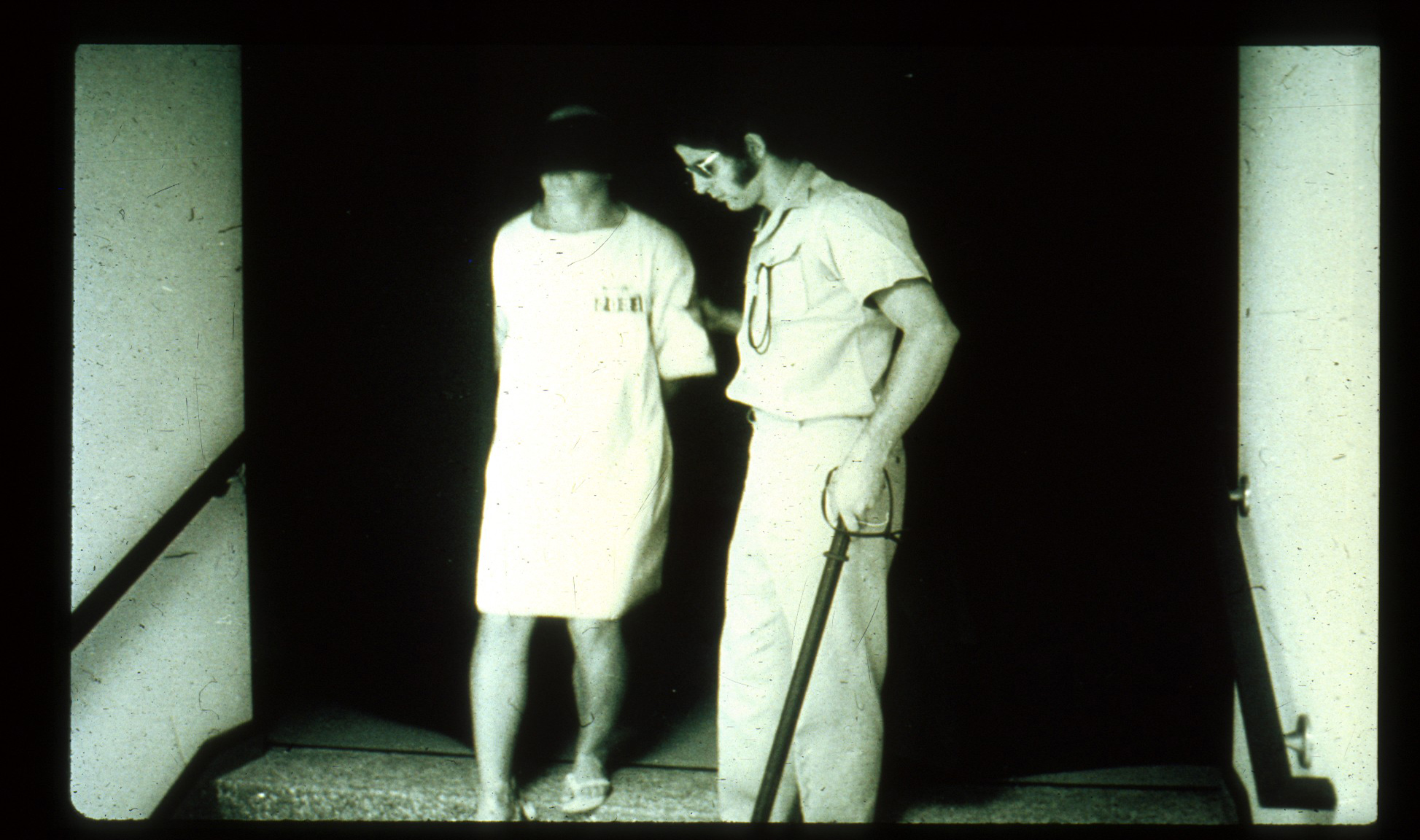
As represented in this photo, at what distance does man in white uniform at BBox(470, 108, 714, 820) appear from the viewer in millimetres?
1484

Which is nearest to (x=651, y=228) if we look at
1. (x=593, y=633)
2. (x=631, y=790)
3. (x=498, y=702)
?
(x=593, y=633)

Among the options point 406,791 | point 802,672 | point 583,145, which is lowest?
point 406,791

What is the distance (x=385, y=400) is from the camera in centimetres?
162

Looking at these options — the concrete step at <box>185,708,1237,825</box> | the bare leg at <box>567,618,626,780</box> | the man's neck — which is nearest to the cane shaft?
the concrete step at <box>185,708,1237,825</box>

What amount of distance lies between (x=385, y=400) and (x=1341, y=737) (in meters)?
1.78

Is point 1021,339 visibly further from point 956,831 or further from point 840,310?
point 956,831

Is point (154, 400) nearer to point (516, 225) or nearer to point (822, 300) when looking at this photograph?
point (516, 225)

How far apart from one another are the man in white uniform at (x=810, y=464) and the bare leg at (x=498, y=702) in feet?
1.24

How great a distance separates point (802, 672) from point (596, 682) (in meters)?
0.42

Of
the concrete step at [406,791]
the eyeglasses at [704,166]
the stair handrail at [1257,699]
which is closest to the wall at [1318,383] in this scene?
the stair handrail at [1257,699]

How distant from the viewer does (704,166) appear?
1457 millimetres

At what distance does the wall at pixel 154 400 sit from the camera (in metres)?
1.45

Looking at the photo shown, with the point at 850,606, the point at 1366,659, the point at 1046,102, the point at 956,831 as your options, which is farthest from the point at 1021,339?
the point at 956,831

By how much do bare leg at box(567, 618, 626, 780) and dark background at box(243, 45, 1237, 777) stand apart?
0.05 meters
